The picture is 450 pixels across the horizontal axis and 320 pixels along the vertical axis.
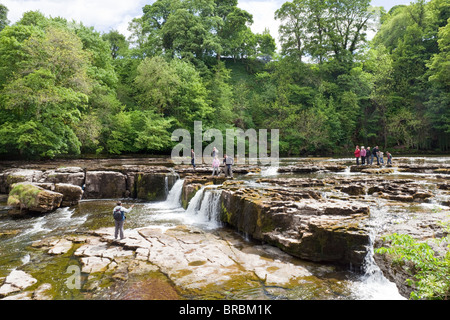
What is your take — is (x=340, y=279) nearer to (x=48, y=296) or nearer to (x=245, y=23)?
(x=48, y=296)

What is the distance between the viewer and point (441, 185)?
11.4m

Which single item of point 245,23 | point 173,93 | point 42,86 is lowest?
point 42,86

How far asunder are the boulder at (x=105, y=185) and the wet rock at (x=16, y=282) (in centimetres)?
1085

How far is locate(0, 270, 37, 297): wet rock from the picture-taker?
5.32 m

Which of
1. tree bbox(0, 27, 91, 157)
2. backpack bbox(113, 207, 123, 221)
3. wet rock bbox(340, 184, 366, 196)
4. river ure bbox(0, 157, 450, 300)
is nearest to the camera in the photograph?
river ure bbox(0, 157, 450, 300)

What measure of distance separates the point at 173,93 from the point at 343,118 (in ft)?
84.3

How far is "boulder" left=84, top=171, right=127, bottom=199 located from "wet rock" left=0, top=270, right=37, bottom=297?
35.6 feet

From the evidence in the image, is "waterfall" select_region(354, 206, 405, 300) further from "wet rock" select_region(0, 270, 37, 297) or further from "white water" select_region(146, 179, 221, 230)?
"wet rock" select_region(0, 270, 37, 297)

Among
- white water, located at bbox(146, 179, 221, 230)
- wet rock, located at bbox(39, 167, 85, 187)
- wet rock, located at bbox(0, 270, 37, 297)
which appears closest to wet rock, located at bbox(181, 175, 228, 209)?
white water, located at bbox(146, 179, 221, 230)

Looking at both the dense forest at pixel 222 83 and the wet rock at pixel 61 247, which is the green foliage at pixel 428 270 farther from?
the dense forest at pixel 222 83

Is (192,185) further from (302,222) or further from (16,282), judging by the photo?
(16,282)

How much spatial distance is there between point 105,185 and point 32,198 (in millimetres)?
4902
